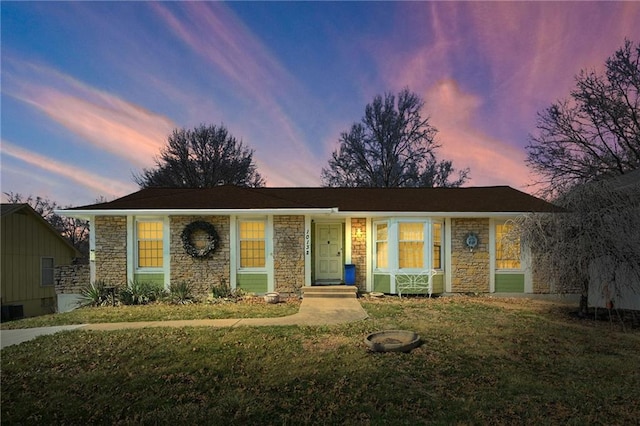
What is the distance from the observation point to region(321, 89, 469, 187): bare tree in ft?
89.6

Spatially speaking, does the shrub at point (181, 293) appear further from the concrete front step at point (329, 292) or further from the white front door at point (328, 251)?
the white front door at point (328, 251)

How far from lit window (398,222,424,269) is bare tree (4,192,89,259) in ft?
103

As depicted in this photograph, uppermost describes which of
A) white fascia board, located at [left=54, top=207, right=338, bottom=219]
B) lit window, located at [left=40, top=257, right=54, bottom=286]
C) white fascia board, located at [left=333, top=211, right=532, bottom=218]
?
white fascia board, located at [left=54, top=207, right=338, bottom=219]

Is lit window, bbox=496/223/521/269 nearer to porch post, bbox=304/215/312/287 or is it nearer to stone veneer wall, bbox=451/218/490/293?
stone veneer wall, bbox=451/218/490/293

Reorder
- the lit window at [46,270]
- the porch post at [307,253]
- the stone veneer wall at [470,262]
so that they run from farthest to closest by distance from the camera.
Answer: the lit window at [46,270] → the stone veneer wall at [470,262] → the porch post at [307,253]

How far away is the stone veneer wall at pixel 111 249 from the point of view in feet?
36.7

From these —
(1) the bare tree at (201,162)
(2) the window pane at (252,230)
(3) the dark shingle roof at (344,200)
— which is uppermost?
(1) the bare tree at (201,162)

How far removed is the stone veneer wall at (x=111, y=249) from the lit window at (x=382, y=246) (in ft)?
26.6

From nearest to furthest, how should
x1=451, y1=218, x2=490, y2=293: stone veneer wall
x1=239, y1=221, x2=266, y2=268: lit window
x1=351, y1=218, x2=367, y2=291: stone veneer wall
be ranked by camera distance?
x1=239, y1=221, x2=266, y2=268: lit window, x1=451, y1=218, x2=490, y2=293: stone veneer wall, x1=351, y1=218, x2=367, y2=291: stone veneer wall

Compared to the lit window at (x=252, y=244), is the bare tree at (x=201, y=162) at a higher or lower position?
higher

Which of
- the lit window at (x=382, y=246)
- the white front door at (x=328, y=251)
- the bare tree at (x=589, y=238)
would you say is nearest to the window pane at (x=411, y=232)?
the lit window at (x=382, y=246)

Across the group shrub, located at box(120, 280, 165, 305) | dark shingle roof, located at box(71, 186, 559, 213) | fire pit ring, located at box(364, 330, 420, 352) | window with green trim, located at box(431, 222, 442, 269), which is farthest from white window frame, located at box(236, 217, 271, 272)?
fire pit ring, located at box(364, 330, 420, 352)

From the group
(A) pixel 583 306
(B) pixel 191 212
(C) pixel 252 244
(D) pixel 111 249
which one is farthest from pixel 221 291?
(A) pixel 583 306

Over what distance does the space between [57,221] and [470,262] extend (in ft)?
120
